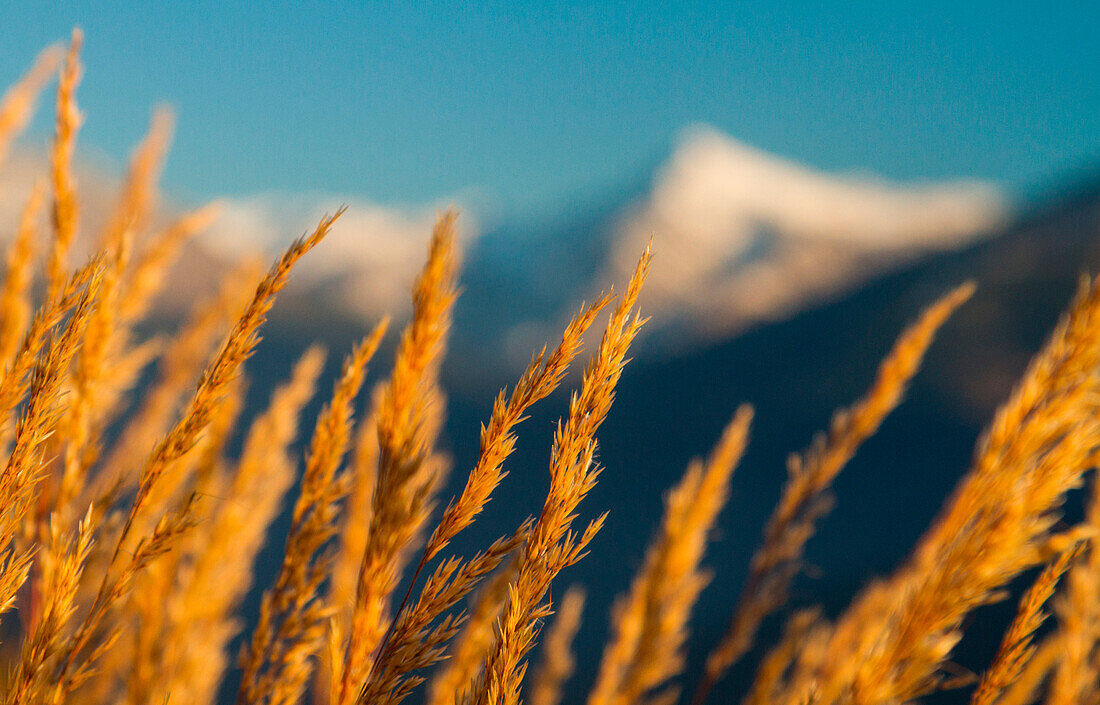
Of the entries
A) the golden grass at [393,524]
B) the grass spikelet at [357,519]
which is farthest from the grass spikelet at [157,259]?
the grass spikelet at [357,519]

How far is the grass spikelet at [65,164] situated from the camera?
0.93m

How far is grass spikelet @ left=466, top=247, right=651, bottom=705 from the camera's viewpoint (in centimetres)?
64

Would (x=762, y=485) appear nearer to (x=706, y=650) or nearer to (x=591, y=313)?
(x=706, y=650)

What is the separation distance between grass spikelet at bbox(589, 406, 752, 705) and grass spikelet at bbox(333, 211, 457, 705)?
707 millimetres

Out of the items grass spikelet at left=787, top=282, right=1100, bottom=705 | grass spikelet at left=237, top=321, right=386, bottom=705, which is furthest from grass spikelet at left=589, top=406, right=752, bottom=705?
grass spikelet at left=237, top=321, right=386, bottom=705

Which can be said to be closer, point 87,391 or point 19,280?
point 87,391

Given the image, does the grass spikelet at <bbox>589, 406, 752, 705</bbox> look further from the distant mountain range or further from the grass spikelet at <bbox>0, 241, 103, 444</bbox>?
the distant mountain range

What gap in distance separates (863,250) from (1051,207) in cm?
2859

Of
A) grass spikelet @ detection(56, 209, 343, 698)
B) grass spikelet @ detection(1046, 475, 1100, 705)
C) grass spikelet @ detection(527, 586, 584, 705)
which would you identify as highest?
grass spikelet @ detection(56, 209, 343, 698)

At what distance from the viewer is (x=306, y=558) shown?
813 millimetres

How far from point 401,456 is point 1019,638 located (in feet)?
2.49

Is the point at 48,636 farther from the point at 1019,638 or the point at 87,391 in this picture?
the point at 1019,638

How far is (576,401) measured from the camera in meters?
0.67

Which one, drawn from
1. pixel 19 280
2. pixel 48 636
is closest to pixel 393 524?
pixel 48 636
